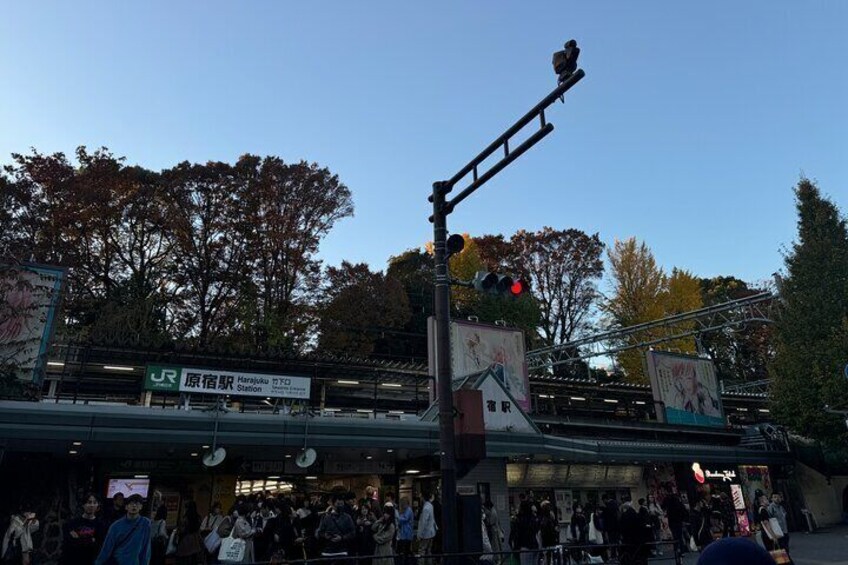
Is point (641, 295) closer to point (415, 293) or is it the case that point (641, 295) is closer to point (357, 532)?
point (415, 293)

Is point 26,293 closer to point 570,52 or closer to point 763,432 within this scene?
point 570,52

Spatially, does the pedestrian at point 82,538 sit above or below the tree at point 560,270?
below

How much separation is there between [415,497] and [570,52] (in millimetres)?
14321

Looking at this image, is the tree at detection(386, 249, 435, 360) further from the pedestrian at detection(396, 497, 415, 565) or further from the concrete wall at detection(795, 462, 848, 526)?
the pedestrian at detection(396, 497, 415, 565)

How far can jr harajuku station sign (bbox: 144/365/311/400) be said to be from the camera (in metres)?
15.9

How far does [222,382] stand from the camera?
54.1ft

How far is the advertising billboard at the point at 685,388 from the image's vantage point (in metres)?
29.0

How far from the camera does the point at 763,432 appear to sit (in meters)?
28.2

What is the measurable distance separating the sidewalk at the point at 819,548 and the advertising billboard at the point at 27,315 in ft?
61.3

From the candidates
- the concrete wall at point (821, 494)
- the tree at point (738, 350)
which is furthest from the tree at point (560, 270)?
the concrete wall at point (821, 494)

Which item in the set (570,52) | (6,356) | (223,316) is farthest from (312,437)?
(223,316)

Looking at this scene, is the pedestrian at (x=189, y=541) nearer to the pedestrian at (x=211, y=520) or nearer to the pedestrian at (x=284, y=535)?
the pedestrian at (x=211, y=520)

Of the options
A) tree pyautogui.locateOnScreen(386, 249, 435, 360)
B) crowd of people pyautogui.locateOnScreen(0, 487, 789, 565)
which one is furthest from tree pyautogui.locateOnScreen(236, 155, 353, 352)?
crowd of people pyautogui.locateOnScreen(0, 487, 789, 565)

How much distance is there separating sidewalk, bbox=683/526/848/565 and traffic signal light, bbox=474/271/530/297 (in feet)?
31.0
